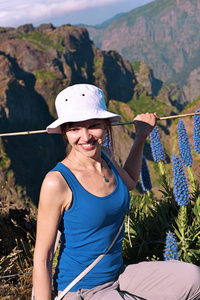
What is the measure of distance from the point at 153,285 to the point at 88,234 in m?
0.84

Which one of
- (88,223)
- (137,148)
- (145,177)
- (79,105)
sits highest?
(79,105)

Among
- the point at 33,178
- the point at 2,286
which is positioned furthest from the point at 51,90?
the point at 2,286

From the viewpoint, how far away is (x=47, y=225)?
2654mm

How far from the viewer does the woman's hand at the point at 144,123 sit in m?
3.64

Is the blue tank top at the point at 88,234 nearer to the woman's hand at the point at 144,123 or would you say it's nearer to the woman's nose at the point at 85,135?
the woman's nose at the point at 85,135

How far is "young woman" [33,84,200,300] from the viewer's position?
267 centimetres

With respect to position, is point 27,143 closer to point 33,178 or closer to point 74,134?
point 33,178

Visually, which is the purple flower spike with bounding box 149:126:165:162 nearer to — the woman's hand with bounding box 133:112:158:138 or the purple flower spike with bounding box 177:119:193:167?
the purple flower spike with bounding box 177:119:193:167

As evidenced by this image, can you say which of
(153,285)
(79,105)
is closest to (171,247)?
(153,285)

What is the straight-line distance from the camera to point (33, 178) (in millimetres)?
136625

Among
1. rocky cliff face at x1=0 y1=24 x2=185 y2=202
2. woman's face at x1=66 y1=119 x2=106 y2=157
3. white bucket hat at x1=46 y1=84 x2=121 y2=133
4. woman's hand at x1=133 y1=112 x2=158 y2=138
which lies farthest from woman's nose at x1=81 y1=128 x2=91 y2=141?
rocky cliff face at x1=0 y1=24 x2=185 y2=202

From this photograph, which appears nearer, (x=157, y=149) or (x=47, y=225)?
(x=47, y=225)

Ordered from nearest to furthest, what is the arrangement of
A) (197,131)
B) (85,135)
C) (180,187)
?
1. (85,135)
2. (180,187)
3. (197,131)

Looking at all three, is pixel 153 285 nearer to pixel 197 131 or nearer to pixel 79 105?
pixel 79 105
